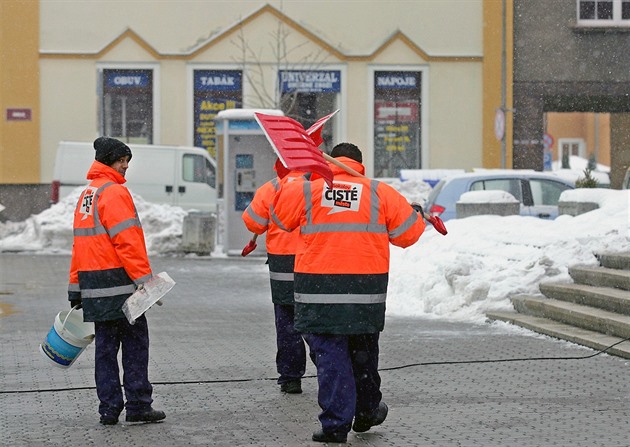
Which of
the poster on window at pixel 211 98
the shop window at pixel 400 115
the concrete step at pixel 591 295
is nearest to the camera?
the concrete step at pixel 591 295

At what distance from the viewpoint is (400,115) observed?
107 ft

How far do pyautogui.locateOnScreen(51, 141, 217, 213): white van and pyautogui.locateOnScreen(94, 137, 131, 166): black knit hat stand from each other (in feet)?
62.6

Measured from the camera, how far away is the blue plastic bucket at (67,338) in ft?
26.3

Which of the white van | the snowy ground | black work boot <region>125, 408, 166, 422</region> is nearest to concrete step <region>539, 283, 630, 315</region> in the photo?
the snowy ground

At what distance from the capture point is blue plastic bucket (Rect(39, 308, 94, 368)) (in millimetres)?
8016

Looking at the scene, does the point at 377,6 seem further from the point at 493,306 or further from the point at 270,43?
the point at 493,306

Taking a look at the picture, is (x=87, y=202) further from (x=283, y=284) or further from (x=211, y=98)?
(x=211, y=98)

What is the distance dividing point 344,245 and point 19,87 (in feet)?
84.2

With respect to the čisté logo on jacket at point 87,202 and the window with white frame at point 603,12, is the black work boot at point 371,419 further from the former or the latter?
the window with white frame at point 603,12

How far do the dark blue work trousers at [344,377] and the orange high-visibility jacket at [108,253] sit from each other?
115 cm

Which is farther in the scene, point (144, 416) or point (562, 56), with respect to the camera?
point (562, 56)

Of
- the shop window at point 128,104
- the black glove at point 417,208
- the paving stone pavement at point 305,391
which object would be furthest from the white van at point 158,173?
the black glove at point 417,208

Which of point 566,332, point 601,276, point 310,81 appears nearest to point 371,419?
point 566,332

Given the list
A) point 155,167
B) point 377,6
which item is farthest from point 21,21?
point 377,6
